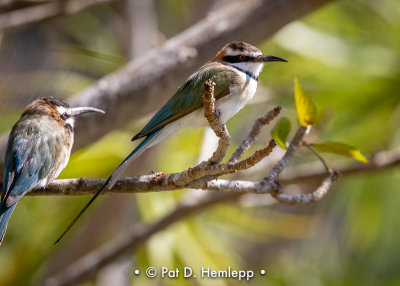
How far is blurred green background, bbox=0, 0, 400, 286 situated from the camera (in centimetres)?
355

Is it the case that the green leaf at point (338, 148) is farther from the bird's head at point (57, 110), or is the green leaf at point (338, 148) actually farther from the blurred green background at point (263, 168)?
the blurred green background at point (263, 168)

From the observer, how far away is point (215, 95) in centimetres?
184

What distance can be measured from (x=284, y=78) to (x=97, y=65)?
1.39m

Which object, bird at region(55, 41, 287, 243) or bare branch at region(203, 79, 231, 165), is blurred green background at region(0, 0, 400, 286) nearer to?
bird at region(55, 41, 287, 243)

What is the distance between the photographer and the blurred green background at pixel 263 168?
355 cm

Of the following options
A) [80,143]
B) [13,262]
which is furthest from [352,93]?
[13,262]

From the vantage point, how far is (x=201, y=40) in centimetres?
259

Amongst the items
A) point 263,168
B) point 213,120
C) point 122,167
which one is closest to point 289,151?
point 213,120

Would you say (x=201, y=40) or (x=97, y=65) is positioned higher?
(x=201, y=40)

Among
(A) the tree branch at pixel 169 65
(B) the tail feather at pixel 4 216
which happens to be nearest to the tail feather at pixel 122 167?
(B) the tail feather at pixel 4 216

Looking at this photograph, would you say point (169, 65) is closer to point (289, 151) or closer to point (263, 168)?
point (289, 151)

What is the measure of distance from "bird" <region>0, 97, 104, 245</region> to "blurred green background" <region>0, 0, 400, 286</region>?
977mm

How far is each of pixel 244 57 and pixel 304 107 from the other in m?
0.24

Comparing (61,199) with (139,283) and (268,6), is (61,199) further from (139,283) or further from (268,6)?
(268,6)
